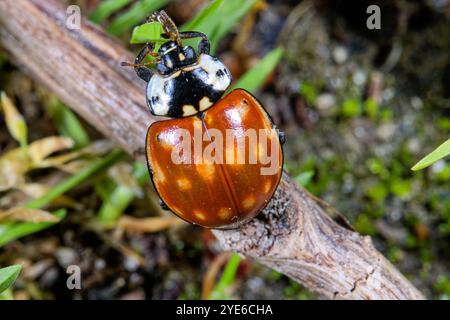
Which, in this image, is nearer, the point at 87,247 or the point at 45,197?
the point at 45,197

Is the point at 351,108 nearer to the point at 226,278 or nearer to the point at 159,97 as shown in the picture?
the point at 226,278

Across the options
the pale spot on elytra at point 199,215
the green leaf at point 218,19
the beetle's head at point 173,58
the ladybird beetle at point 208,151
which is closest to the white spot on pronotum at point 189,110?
the ladybird beetle at point 208,151

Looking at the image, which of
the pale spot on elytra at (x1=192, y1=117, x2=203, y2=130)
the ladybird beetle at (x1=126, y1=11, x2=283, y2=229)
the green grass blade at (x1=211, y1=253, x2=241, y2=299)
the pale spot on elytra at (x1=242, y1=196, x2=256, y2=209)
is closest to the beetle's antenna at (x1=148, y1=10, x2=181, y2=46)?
the ladybird beetle at (x1=126, y1=11, x2=283, y2=229)

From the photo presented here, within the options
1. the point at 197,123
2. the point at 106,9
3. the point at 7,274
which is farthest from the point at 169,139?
the point at 106,9

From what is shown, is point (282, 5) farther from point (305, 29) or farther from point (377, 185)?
point (377, 185)

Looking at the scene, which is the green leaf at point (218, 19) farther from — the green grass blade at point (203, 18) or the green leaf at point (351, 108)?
the green leaf at point (351, 108)

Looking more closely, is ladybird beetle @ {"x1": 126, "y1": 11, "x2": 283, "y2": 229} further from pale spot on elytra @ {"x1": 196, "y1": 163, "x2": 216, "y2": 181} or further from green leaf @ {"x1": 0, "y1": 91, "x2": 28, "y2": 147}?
green leaf @ {"x1": 0, "y1": 91, "x2": 28, "y2": 147}
